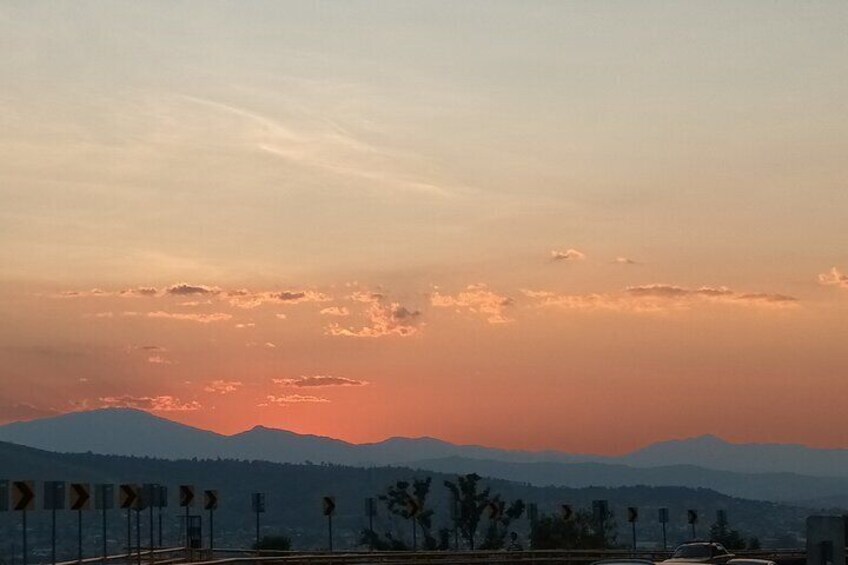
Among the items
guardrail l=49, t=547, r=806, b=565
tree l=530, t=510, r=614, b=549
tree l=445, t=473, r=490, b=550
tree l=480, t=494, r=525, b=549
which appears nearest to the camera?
guardrail l=49, t=547, r=806, b=565

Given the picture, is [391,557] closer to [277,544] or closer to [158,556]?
[158,556]

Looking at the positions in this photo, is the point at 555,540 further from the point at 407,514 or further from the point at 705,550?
the point at 705,550

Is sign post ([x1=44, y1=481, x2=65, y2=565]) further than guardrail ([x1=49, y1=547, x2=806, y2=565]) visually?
No

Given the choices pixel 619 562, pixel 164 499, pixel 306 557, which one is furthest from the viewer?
pixel 306 557

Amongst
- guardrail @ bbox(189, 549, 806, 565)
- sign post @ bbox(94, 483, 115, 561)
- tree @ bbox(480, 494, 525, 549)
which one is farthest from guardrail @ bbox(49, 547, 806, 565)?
tree @ bbox(480, 494, 525, 549)

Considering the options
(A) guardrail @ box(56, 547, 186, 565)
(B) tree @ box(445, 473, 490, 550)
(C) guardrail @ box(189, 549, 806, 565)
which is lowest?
(C) guardrail @ box(189, 549, 806, 565)

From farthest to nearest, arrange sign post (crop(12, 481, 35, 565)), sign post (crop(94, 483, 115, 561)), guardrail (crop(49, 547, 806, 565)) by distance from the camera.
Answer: guardrail (crop(49, 547, 806, 565)) → sign post (crop(94, 483, 115, 561)) → sign post (crop(12, 481, 35, 565))

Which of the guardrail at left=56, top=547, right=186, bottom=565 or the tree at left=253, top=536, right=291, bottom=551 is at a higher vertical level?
the guardrail at left=56, top=547, right=186, bottom=565

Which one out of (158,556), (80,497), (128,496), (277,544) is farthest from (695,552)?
(277,544)

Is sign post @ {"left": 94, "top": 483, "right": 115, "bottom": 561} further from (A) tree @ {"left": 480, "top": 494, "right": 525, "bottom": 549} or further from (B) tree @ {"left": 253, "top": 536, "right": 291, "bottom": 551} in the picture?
(B) tree @ {"left": 253, "top": 536, "right": 291, "bottom": 551}

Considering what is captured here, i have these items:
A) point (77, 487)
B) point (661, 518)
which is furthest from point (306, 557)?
point (661, 518)

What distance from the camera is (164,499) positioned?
55.9m

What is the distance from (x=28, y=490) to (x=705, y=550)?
963 inches

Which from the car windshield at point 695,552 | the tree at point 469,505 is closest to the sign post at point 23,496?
the car windshield at point 695,552
